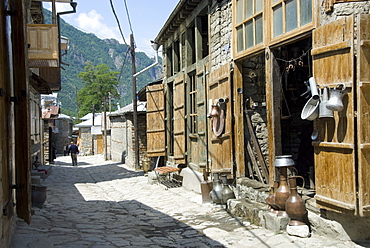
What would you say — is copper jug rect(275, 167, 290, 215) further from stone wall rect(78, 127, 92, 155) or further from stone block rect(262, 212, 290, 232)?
stone wall rect(78, 127, 92, 155)

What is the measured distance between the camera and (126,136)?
21031 mm

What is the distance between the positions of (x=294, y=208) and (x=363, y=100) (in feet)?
5.88

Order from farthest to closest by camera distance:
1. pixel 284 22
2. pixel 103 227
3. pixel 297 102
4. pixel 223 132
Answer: pixel 297 102, pixel 223 132, pixel 103 227, pixel 284 22

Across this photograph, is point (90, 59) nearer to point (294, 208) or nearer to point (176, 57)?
point (176, 57)

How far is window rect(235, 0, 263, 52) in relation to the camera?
6.97 m

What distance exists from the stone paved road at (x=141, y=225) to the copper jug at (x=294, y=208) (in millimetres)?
263

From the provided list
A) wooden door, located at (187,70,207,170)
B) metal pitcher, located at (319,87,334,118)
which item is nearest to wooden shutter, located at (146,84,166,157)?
wooden door, located at (187,70,207,170)

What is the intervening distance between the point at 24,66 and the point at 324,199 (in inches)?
160

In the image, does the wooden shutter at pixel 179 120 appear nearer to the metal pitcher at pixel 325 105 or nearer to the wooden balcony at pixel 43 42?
the wooden balcony at pixel 43 42

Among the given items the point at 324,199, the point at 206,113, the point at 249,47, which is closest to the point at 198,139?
the point at 206,113

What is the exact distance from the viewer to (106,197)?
10711mm

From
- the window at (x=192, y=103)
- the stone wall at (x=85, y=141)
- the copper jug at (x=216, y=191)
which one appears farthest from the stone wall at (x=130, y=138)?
the stone wall at (x=85, y=141)

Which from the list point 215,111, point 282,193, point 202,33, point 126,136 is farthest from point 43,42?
point 126,136

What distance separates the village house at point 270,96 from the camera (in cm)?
478
